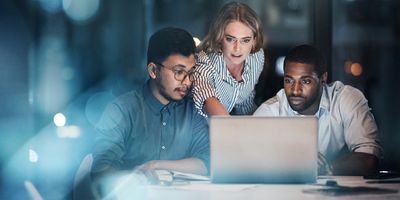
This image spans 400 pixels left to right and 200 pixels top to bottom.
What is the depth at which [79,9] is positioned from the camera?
17.8 feet

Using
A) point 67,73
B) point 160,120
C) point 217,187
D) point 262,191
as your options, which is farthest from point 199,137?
point 67,73

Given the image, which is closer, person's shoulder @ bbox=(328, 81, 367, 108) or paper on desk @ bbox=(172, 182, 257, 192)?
paper on desk @ bbox=(172, 182, 257, 192)

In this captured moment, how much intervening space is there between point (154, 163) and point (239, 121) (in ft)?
2.47

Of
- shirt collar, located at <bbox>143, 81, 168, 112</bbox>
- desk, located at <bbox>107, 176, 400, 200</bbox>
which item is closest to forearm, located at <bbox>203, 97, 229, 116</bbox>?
shirt collar, located at <bbox>143, 81, 168, 112</bbox>

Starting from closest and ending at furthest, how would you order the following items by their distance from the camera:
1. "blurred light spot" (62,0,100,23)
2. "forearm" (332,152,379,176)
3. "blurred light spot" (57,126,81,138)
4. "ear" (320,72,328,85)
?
1. "forearm" (332,152,379,176)
2. "ear" (320,72,328,85)
3. "blurred light spot" (57,126,81,138)
4. "blurred light spot" (62,0,100,23)

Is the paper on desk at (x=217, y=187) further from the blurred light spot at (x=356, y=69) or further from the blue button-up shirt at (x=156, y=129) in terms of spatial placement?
the blurred light spot at (x=356, y=69)

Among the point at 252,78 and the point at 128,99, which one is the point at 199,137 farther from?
the point at 252,78

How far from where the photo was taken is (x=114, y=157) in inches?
147

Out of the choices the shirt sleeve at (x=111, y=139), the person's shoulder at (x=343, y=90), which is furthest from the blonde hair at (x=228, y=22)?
the shirt sleeve at (x=111, y=139)

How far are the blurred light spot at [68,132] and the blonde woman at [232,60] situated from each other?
116cm

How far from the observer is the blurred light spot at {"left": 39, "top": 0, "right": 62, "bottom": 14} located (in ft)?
17.3

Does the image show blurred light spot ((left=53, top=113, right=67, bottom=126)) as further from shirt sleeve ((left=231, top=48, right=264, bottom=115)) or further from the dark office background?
shirt sleeve ((left=231, top=48, right=264, bottom=115))

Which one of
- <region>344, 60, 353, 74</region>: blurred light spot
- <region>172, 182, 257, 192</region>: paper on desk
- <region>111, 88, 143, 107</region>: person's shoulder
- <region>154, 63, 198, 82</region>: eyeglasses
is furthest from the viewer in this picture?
<region>344, 60, 353, 74</region>: blurred light spot

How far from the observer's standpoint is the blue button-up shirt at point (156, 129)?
4059 mm
